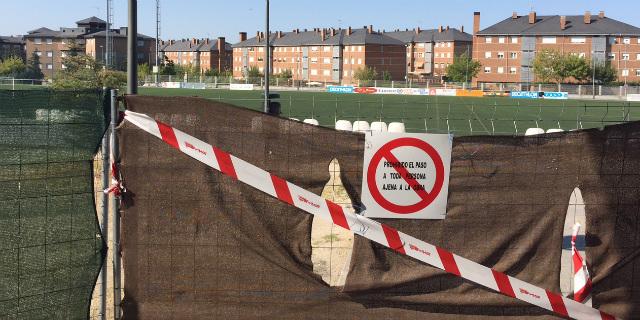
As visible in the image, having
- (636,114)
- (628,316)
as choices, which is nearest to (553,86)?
(636,114)

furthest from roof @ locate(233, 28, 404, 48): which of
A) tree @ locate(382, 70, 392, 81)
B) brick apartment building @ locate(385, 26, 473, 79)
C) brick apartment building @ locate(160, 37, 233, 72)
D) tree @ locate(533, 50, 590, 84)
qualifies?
tree @ locate(533, 50, 590, 84)

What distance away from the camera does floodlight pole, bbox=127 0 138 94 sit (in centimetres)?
620

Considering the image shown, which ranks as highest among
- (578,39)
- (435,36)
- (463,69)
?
(435,36)

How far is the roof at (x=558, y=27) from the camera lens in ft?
344

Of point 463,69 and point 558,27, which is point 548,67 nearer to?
point 558,27

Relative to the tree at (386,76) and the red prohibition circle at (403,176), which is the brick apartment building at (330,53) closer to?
the tree at (386,76)

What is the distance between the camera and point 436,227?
576 centimetres

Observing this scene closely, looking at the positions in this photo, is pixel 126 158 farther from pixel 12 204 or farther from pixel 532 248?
pixel 532 248

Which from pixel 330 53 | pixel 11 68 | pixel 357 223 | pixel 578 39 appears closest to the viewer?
pixel 357 223

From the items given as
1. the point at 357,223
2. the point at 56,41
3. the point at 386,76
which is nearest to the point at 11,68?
the point at 56,41

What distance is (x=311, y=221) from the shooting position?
568 centimetres

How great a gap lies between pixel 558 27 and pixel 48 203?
110190 mm

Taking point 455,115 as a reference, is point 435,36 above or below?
above

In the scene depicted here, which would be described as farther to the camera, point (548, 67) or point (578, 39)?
point (578, 39)
